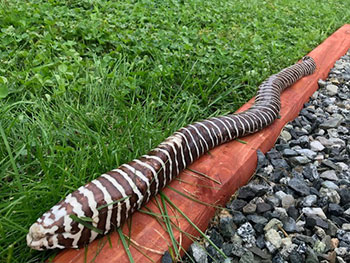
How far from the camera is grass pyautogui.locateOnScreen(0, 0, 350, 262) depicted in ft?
6.63

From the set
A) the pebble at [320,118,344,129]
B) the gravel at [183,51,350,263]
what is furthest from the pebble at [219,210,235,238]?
the pebble at [320,118,344,129]

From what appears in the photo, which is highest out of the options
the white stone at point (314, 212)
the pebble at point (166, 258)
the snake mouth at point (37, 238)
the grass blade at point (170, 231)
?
the snake mouth at point (37, 238)

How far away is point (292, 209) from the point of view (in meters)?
2.34

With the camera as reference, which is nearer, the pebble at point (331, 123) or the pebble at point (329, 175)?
the pebble at point (329, 175)

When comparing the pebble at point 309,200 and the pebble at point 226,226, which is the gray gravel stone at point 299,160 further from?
the pebble at point 226,226

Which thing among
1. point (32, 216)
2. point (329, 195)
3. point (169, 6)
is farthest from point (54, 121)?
point (169, 6)

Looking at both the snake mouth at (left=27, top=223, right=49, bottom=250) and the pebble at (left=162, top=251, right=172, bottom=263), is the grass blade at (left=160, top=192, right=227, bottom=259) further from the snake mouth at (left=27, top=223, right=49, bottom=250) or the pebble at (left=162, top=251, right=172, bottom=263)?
the snake mouth at (left=27, top=223, right=49, bottom=250)

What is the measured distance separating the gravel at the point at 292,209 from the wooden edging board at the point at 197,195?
9cm

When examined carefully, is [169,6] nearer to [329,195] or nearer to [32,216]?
[329,195]

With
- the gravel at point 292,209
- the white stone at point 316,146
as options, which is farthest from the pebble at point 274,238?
the white stone at point 316,146

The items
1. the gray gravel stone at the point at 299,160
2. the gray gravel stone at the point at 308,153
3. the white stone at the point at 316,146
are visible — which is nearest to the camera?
the gray gravel stone at the point at 299,160

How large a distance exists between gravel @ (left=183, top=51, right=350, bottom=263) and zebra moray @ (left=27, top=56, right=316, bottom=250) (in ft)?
1.26

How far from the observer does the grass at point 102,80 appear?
6.63 ft

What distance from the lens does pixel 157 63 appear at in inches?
136
